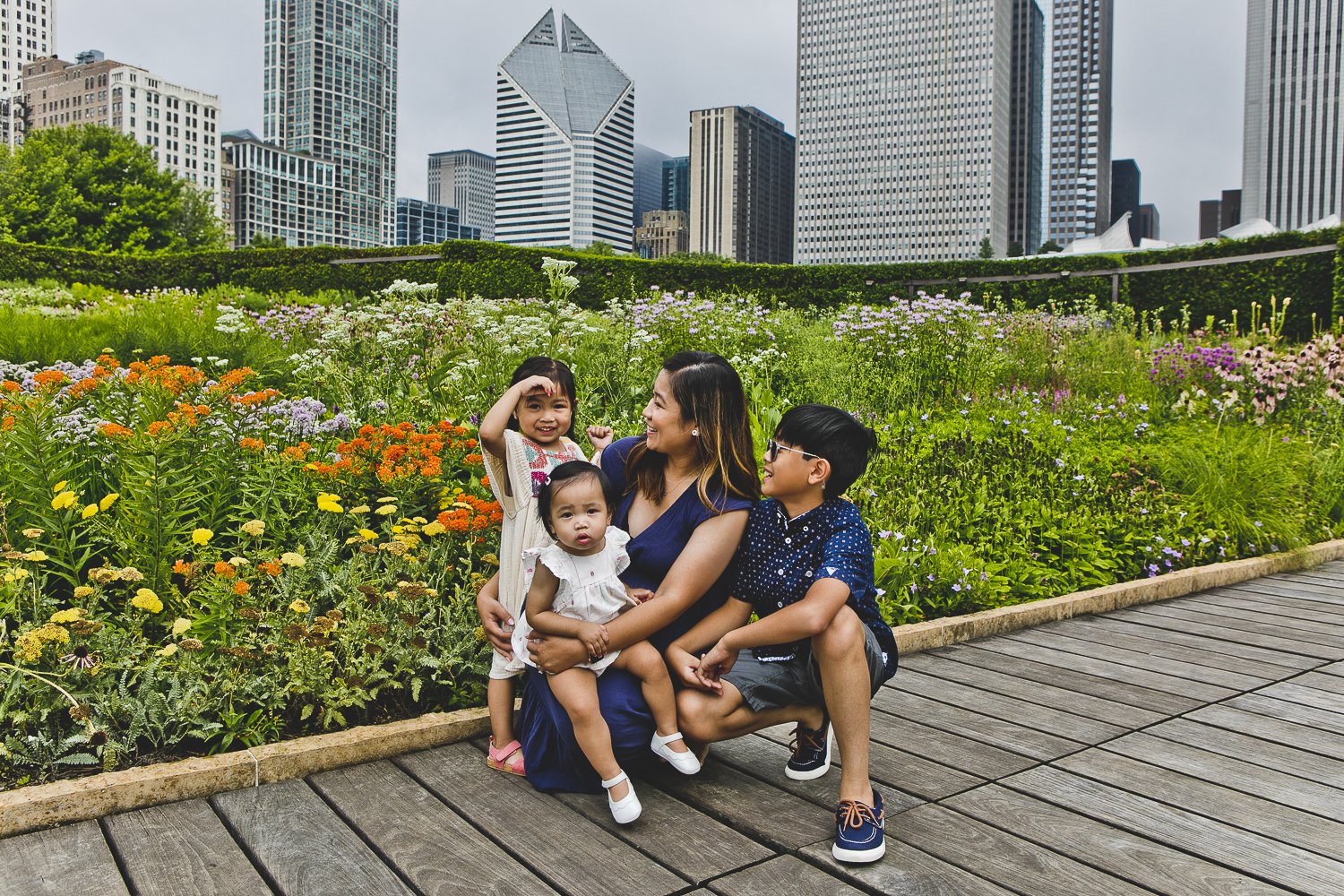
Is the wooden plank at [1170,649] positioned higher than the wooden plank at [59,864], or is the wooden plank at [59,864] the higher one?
the wooden plank at [1170,649]

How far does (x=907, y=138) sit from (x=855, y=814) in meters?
142

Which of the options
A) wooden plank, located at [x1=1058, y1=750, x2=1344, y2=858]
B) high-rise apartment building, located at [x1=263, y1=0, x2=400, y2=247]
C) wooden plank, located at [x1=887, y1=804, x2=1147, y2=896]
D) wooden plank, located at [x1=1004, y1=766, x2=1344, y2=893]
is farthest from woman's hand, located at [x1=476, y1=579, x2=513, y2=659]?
high-rise apartment building, located at [x1=263, y1=0, x2=400, y2=247]

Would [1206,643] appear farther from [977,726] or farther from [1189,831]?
[1189,831]

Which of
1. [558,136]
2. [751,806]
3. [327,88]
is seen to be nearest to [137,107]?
[558,136]

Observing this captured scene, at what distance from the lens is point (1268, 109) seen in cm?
12644

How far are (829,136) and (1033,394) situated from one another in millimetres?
137250

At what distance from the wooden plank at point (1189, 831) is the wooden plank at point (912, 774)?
13cm

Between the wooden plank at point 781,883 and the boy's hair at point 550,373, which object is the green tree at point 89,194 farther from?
the wooden plank at point 781,883

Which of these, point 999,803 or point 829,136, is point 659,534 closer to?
point 999,803

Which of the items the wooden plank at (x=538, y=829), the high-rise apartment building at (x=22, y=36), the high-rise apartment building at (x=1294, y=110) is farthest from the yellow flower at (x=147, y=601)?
the high-rise apartment building at (x=22, y=36)

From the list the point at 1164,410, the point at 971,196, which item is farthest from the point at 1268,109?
the point at 1164,410

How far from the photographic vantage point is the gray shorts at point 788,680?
2.30 meters

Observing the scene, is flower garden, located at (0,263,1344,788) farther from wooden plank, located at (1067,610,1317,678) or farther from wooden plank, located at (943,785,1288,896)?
Answer: wooden plank, located at (943,785,1288,896)

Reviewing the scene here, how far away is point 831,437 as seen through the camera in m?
2.24
